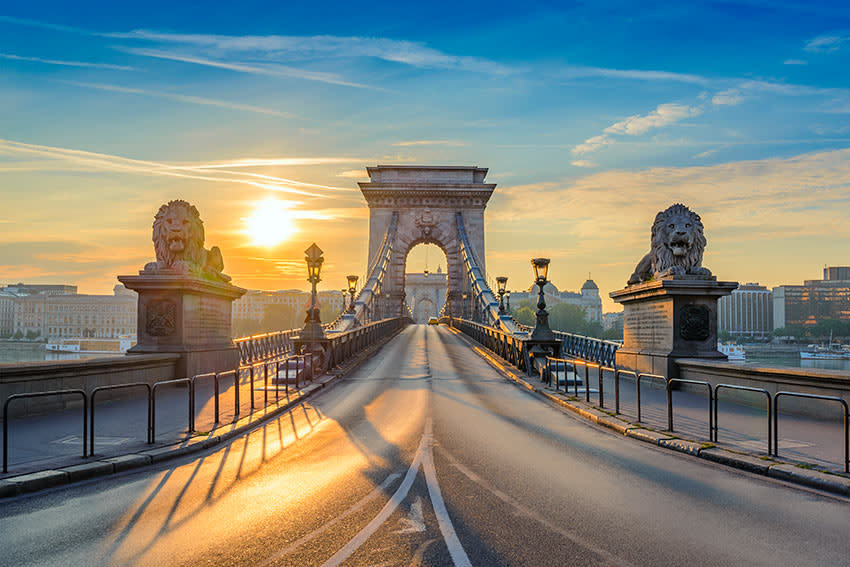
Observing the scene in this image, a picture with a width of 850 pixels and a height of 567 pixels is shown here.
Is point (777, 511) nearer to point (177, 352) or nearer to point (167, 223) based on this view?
point (177, 352)

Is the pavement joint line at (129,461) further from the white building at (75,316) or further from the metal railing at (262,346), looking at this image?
the white building at (75,316)

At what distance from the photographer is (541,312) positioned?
69.1 ft

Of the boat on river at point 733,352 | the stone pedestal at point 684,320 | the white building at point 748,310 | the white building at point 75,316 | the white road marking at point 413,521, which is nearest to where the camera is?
the white road marking at point 413,521

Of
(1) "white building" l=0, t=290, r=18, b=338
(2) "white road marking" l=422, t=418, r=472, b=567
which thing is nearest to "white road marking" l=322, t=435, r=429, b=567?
(2) "white road marking" l=422, t=418, r=472, b=567

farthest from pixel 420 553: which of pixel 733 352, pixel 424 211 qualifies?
pixel 424 211

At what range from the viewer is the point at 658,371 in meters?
16.4

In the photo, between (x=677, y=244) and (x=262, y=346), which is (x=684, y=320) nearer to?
(x=677, y=244)

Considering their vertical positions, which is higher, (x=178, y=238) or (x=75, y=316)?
(x=178, y=238)

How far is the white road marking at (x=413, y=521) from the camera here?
5.63 meters

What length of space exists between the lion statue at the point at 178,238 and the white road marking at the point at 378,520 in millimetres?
11160

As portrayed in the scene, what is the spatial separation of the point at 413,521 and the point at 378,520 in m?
0.32

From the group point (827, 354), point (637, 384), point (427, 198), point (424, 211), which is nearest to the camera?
point (637, 384)

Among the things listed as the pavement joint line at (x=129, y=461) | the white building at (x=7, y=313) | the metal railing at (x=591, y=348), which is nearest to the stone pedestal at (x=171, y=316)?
the pavement joint line at (x=129, y=461)

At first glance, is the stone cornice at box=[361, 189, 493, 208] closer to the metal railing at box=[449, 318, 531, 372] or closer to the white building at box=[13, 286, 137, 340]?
the white building at box=[13, 286, 137, 340]
